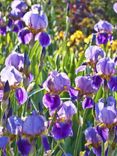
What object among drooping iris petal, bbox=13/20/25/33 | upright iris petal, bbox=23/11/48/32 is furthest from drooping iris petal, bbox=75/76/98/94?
drooping iris petal, bbox=13/20/25/33

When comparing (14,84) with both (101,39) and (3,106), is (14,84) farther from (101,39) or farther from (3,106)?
(101,39)

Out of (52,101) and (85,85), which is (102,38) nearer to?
(85,85)

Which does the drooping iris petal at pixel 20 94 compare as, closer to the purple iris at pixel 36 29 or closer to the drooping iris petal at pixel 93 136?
the drooping iris petal at pixel 93 136

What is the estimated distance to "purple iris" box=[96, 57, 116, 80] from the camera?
2.75 meters

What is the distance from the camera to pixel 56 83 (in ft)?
7.91

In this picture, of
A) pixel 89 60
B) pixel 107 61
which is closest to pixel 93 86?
pixel 107 61

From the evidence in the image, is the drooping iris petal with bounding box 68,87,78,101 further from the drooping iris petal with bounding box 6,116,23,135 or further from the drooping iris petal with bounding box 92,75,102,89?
the drooping iris petal with bounding box 6,116,23,135

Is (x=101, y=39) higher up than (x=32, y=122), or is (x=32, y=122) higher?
(x=101, y=39)

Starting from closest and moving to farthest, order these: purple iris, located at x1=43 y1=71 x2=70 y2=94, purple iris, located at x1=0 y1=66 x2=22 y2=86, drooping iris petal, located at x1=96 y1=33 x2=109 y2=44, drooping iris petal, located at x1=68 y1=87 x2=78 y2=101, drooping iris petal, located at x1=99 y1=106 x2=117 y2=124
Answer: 1. drooping iris petal, located at x1=99 y1=106 x2=117 y2=124
2. purple iris, located at x1=0 y1=66 x2=22 y2=86
3. purple iris, located at x1=43 y1=71 x2=70 y2=94
4. drooping iris petal, located at x1=68 y1=87 x2=78 y2=101
5. drooping iris petal, located at x1=96 y1=33 x2=109 y2=44

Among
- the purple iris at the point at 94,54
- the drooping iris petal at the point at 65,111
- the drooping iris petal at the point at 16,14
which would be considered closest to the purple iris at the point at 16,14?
the drooping iris petal at the point at 16,14

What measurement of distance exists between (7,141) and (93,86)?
2.71 ft

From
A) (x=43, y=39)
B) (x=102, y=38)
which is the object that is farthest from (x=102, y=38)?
(x=43, y=39)

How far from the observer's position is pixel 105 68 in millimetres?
2762

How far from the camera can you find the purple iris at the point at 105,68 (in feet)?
9.03
